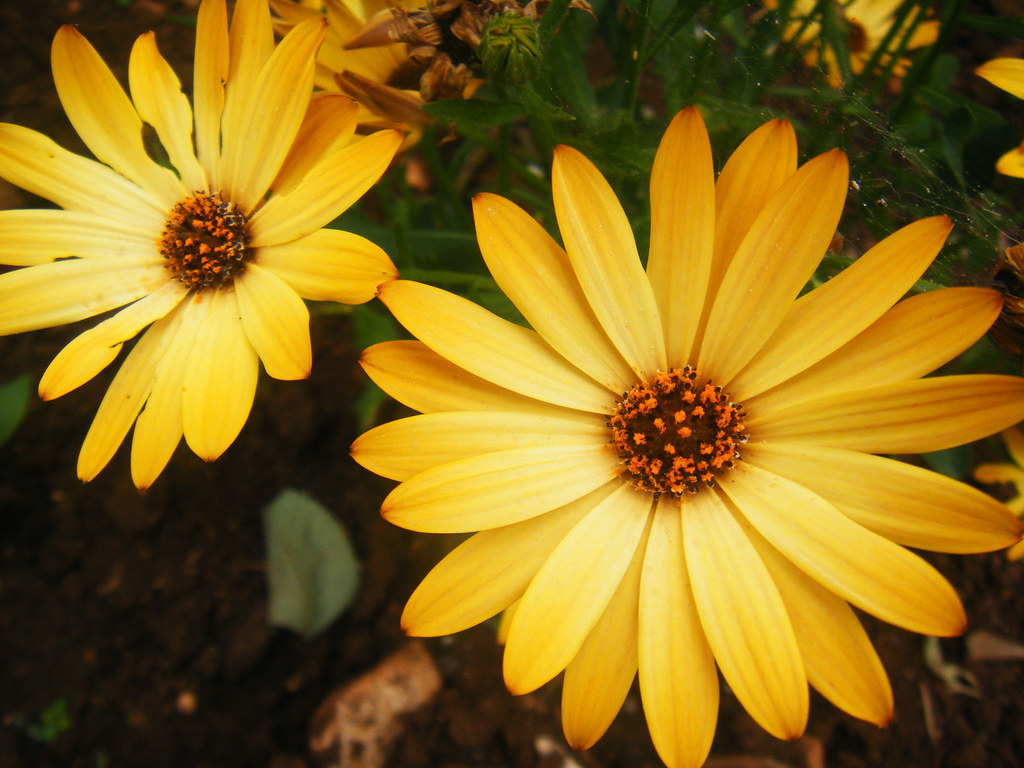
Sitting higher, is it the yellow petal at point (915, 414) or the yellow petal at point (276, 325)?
the yellow petal at point (915, 414)

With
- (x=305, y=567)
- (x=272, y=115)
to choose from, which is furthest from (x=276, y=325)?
(x=305, y=567)

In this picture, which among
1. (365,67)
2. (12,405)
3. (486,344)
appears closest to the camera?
(486,344)

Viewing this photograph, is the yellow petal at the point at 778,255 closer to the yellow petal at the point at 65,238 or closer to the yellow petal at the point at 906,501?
the yellow petal at the point at 906,501

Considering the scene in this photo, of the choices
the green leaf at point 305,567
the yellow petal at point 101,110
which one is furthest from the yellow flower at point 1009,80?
the green leaf at point 305,567

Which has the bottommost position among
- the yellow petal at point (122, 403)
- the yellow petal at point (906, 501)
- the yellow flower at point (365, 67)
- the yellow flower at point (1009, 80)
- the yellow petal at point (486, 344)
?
the yellow petal at point (122, 403)

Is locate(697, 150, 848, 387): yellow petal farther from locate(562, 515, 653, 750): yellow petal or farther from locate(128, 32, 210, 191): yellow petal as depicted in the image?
locate(128, 32, 210, 191): yellow petal

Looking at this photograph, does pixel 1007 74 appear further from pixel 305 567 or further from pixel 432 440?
pixel 305 567

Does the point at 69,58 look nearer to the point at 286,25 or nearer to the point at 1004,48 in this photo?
the point at 286,25

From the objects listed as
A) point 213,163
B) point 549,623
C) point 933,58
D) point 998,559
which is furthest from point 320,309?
point 998,559
